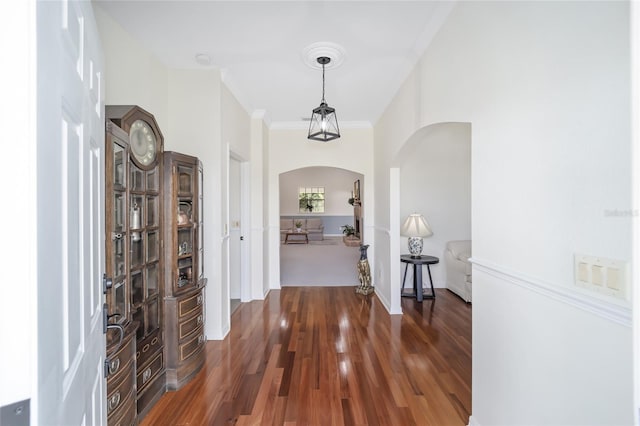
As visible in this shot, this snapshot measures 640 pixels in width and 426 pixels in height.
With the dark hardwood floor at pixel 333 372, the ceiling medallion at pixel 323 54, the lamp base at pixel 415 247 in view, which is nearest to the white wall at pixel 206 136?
the dark hardwood floor at pixel 333 372

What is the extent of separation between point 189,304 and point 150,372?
0.54 m

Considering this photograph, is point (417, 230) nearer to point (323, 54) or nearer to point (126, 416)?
point (323, 54)

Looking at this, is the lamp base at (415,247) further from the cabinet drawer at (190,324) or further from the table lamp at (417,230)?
the cabinet drawer at (190,324)

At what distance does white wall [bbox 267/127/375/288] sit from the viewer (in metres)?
5.00

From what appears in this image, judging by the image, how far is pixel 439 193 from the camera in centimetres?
490

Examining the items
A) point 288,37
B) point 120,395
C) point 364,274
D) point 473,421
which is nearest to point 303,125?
point 288,37

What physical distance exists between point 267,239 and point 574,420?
432cm

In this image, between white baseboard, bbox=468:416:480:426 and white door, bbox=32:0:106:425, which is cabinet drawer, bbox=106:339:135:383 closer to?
white door, bbox=32:0:106:425

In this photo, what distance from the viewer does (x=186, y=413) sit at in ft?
6.49

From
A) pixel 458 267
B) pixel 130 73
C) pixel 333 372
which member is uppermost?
pixel 130 73

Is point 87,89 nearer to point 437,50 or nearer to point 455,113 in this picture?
point 455,113

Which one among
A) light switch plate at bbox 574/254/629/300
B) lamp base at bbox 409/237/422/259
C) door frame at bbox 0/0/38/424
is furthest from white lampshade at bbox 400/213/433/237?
door frame at bbox 0/0/38/424

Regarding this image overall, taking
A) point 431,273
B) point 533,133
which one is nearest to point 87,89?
point 533,133

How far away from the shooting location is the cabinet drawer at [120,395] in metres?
1.49
